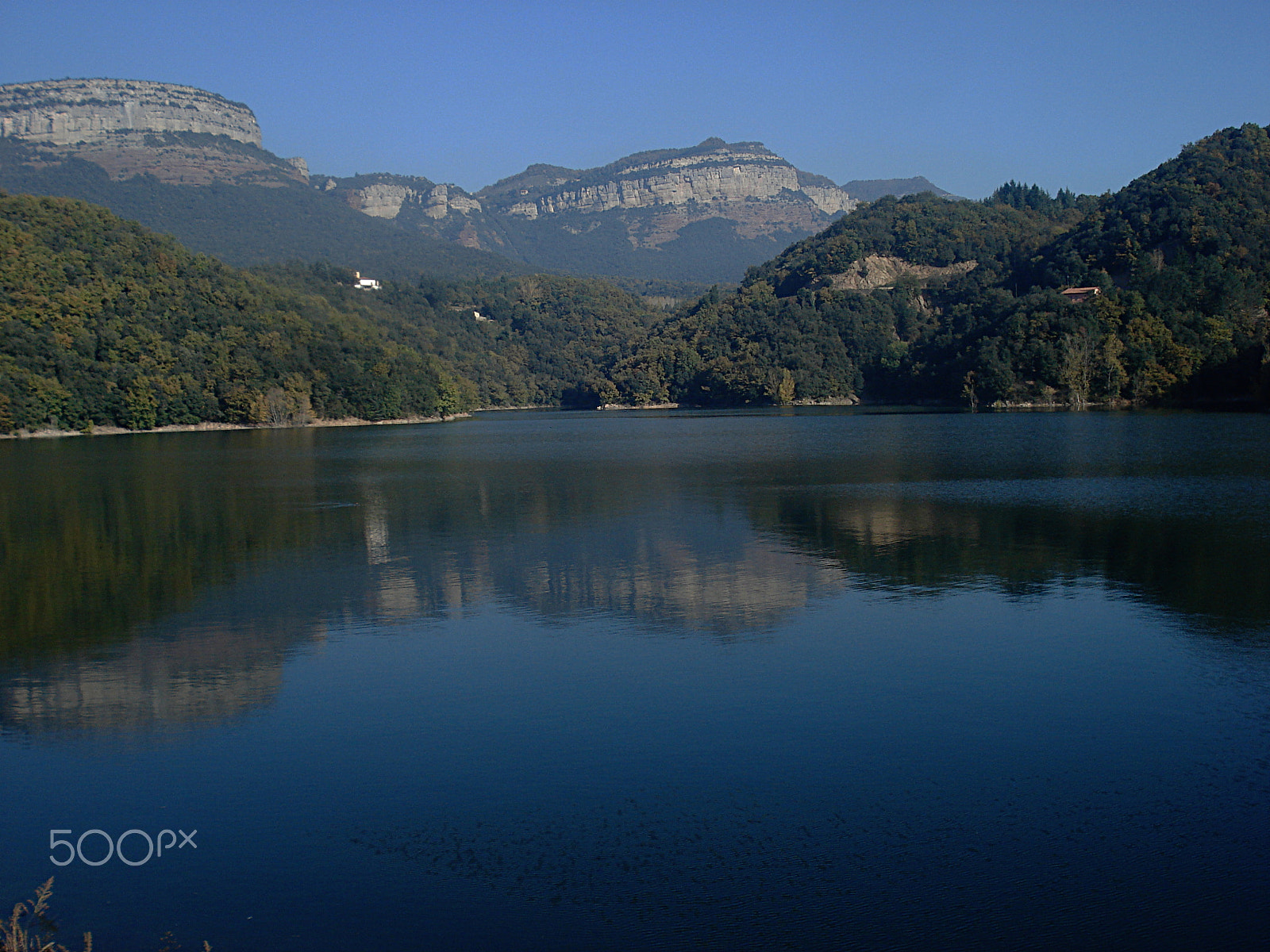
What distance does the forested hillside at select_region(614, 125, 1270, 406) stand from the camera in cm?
10062

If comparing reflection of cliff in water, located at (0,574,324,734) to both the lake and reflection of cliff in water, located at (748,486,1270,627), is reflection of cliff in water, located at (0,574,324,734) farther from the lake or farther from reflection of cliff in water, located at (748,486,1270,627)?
reflection of cliff in water, located at (748,486,1270,627)

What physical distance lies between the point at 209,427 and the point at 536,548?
85.7m

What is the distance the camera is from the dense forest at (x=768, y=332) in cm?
9144

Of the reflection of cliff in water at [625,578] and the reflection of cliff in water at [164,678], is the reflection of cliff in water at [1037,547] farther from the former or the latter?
the reflection of cliff in water at [164,678]

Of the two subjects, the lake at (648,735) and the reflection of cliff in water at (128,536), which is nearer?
the lake at (648,735)

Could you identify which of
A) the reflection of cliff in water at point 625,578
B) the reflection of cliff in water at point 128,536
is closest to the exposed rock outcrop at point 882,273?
the reflection of cliff in water at point 128,536

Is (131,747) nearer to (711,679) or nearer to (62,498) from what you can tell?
(711,679)

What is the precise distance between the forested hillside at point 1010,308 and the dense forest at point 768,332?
11.6 inches

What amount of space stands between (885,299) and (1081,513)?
147 metres

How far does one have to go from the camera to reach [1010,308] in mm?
119000

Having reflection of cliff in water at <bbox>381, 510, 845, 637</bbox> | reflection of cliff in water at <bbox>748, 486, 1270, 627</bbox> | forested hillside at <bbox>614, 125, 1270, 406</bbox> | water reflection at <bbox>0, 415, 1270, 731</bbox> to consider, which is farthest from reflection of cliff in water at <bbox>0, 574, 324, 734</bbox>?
forested hillside at <bbox>614, 125, 1270, 406</bbox>

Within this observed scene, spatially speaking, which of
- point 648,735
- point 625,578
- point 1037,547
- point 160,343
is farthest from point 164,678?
point 160,343

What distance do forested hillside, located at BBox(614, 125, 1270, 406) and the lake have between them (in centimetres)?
7879

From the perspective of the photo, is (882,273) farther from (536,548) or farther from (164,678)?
(164,678)
